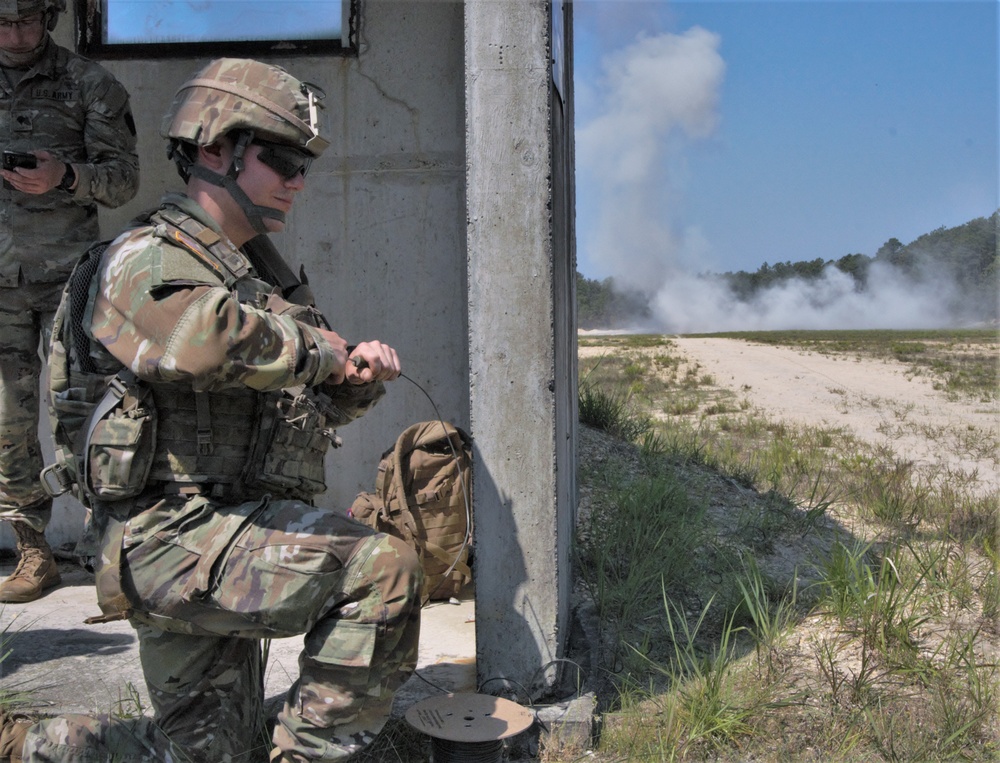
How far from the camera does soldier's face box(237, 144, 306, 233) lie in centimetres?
243

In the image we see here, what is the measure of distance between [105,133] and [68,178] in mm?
287

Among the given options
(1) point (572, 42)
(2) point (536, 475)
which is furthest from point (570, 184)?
(2) point (536, 475)

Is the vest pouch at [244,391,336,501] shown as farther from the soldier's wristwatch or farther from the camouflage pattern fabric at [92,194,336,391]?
the soldier's wristwatch

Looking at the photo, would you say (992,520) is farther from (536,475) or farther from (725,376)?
(725,376)

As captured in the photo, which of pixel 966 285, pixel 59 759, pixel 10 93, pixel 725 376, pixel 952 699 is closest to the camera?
pixel 59 759

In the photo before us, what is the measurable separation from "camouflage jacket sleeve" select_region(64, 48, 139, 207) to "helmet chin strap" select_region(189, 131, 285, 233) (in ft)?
4.71

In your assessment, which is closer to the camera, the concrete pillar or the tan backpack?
the concrete pillar

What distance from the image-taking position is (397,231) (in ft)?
14.4

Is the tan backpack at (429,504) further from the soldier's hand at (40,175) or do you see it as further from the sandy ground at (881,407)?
the sandy ground at (881,407)

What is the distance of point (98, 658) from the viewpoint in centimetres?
328

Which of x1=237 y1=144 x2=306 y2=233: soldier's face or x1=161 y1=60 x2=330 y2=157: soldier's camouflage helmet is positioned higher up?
x1=161 y1=60 x2=330 y2=157: soldier's camouflage helmet

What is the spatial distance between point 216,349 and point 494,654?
133 cm

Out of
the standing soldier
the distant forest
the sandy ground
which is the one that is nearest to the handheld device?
the standing soldier

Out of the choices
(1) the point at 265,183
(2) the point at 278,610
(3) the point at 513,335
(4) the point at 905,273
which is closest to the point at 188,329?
(1) the point at 265,183
